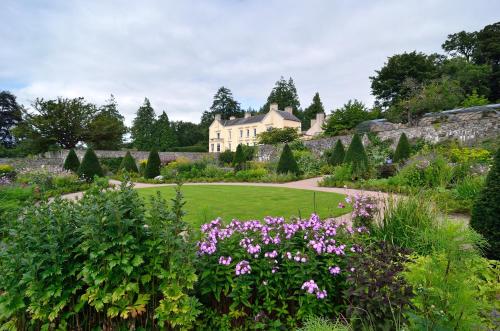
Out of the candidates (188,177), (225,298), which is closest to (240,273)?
(225,298)

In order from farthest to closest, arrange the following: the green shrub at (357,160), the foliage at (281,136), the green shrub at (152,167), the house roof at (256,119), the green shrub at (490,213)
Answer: the house roof at (256,119)
the foliage at (281,136)
the green shrub at (152,167)
the green shrub at (357,160)
the green shrub at (490,213)

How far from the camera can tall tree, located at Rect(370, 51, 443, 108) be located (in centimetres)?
3272

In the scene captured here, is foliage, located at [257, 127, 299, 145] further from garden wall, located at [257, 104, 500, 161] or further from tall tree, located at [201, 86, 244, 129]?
tall tree, located at [201, 86, 244, 129]

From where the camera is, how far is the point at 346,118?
94.4ft

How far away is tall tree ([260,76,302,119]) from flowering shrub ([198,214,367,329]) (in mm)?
53948

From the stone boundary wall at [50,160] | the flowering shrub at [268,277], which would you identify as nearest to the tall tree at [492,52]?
the stone boundary wall at [50,160]

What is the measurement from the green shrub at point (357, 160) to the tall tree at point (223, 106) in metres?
44.7

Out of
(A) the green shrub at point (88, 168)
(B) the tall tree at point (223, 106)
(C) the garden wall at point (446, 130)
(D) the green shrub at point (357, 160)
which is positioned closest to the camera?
(D) the green shrub at point (357, 160)

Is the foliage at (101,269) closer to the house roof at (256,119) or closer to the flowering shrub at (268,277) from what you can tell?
the flowering shrub at (268,277)

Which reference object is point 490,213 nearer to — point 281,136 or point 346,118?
point 346,118

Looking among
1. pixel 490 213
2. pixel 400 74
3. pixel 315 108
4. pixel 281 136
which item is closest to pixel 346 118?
pixel 281 136

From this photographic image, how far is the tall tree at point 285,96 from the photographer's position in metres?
55.5

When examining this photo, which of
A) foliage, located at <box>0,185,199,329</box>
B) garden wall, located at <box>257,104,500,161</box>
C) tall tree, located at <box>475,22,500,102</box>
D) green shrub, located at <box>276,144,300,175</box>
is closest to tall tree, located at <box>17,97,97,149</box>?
garden wall, located at <box>257,104,500,161</box>

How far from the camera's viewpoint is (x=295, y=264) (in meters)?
2.40
